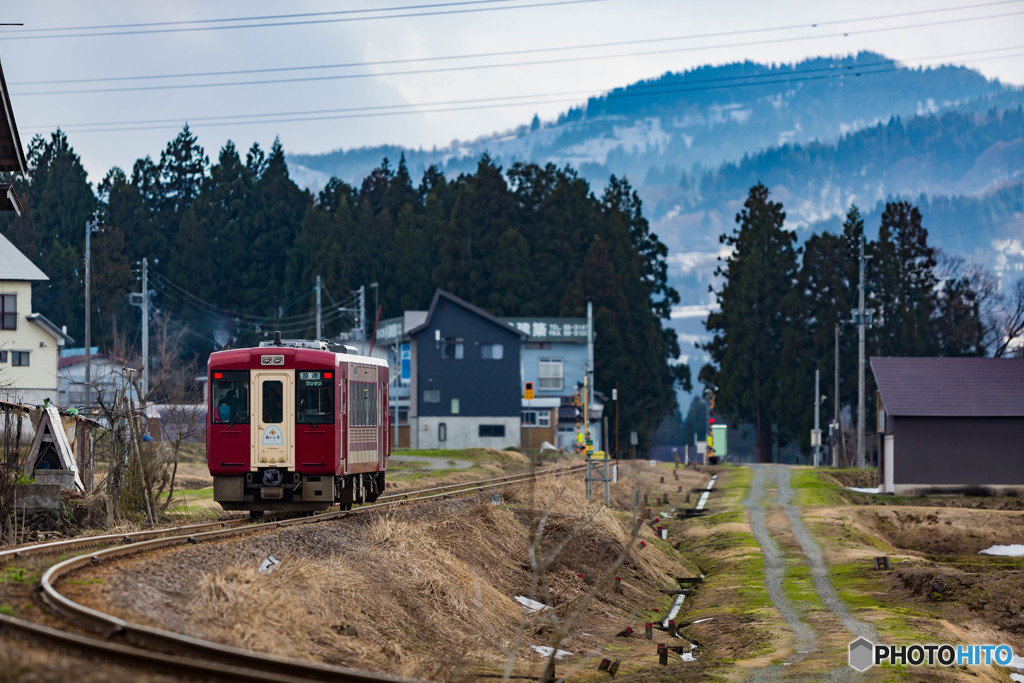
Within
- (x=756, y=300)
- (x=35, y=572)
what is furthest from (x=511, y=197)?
(x=35, y=572)

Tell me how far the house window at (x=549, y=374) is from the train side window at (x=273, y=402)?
59150mm

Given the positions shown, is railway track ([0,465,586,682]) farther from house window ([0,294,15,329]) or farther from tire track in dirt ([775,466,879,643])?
house window ([0,294,15,329])

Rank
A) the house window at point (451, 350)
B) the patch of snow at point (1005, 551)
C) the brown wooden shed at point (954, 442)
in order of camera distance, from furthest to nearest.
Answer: the house window at point (451, 350) < the brown wooden shed at point (954, 442) < the patch of snow at point (1005, 551)

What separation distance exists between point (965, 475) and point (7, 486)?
116 ft

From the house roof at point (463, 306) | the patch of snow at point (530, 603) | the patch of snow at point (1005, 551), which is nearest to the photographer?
the patch of snow at point (530, 603)

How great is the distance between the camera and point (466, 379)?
71.2 m

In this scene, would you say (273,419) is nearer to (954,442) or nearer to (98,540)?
(98,540)

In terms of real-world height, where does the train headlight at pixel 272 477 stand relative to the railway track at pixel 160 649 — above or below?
above

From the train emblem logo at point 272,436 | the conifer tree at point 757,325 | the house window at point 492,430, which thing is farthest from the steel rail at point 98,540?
the conifer tree at point 757,325

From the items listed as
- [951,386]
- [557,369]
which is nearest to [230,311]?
[557,369]

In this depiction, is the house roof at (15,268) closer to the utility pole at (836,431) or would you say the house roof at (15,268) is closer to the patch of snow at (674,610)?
the patch of snow at (674,610)

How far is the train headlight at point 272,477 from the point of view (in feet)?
69.6

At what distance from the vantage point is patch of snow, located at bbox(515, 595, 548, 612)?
21.1 metres

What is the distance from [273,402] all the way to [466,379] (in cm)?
4994
